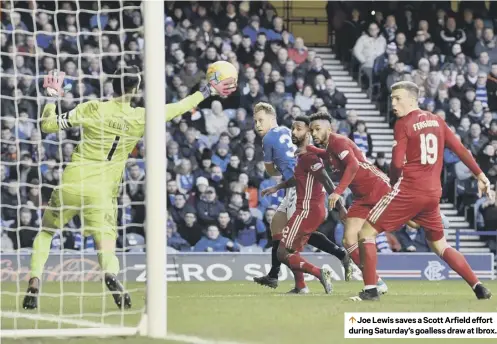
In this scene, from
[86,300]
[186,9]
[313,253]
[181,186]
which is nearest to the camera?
[86,300]

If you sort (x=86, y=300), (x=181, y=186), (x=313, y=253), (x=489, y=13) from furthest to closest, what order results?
(x=489, y=13)
(x=181, y=186)
(x=313, y=253)
(x=86, y=300)

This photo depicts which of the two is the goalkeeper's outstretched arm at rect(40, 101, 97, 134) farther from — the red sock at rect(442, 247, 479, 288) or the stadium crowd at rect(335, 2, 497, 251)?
the stadium crowd at rect(335, 2, 497, 251)

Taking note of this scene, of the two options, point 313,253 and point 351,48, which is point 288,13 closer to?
point 351,48

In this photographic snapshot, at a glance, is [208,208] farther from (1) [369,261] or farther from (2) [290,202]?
(1) [369,261]

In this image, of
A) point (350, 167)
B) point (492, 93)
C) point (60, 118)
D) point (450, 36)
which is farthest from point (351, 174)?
point (450, 36)

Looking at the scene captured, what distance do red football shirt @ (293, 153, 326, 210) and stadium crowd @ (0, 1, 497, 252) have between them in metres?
4.12

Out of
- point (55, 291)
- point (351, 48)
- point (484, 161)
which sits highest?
point (351, 48)

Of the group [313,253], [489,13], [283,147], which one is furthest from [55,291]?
[489,13]

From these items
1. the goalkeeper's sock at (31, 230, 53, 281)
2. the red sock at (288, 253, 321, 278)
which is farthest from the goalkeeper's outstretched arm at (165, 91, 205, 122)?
the red sock at (288, 253, 321, 278)

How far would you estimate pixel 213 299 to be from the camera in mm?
12234

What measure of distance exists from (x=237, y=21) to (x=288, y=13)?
4.63ft

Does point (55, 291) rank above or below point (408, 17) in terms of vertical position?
below

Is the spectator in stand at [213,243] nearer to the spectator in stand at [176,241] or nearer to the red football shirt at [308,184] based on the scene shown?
the spectator in stand at [176,241]

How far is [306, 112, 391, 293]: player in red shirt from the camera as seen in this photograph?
1242 centimetres
